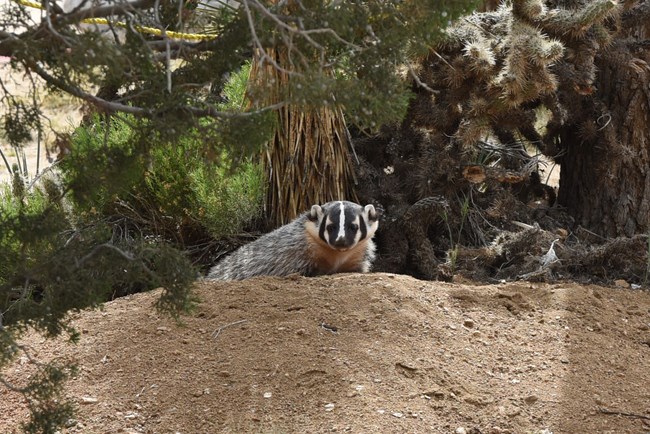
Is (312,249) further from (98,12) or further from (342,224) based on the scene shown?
(98,12)

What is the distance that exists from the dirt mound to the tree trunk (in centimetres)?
185

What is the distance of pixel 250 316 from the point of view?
3.99m

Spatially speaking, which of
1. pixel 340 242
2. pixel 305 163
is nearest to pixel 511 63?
pixel 340 242

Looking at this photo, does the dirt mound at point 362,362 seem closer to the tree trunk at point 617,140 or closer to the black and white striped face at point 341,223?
the black and white striped face at point 341,223

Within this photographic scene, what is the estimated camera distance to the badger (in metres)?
5.61

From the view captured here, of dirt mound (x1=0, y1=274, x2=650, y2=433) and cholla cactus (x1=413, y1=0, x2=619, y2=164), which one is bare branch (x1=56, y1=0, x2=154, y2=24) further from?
cholla cactus (x1=413, y1=0, x2=619, y2=164)

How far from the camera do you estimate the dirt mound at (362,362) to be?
3367mm

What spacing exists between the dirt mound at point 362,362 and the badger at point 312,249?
121 cm

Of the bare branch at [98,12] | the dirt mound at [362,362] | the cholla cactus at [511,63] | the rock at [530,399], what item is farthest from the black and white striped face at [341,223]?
the bare branch at [98,12]

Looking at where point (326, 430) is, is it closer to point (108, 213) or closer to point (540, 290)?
point (540, 290)

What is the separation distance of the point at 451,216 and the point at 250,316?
100 inches

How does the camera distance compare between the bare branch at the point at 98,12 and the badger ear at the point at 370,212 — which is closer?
the bare branch at the point at 98,12

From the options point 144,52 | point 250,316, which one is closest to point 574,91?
point 250,316

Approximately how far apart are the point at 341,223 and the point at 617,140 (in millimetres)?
2084
